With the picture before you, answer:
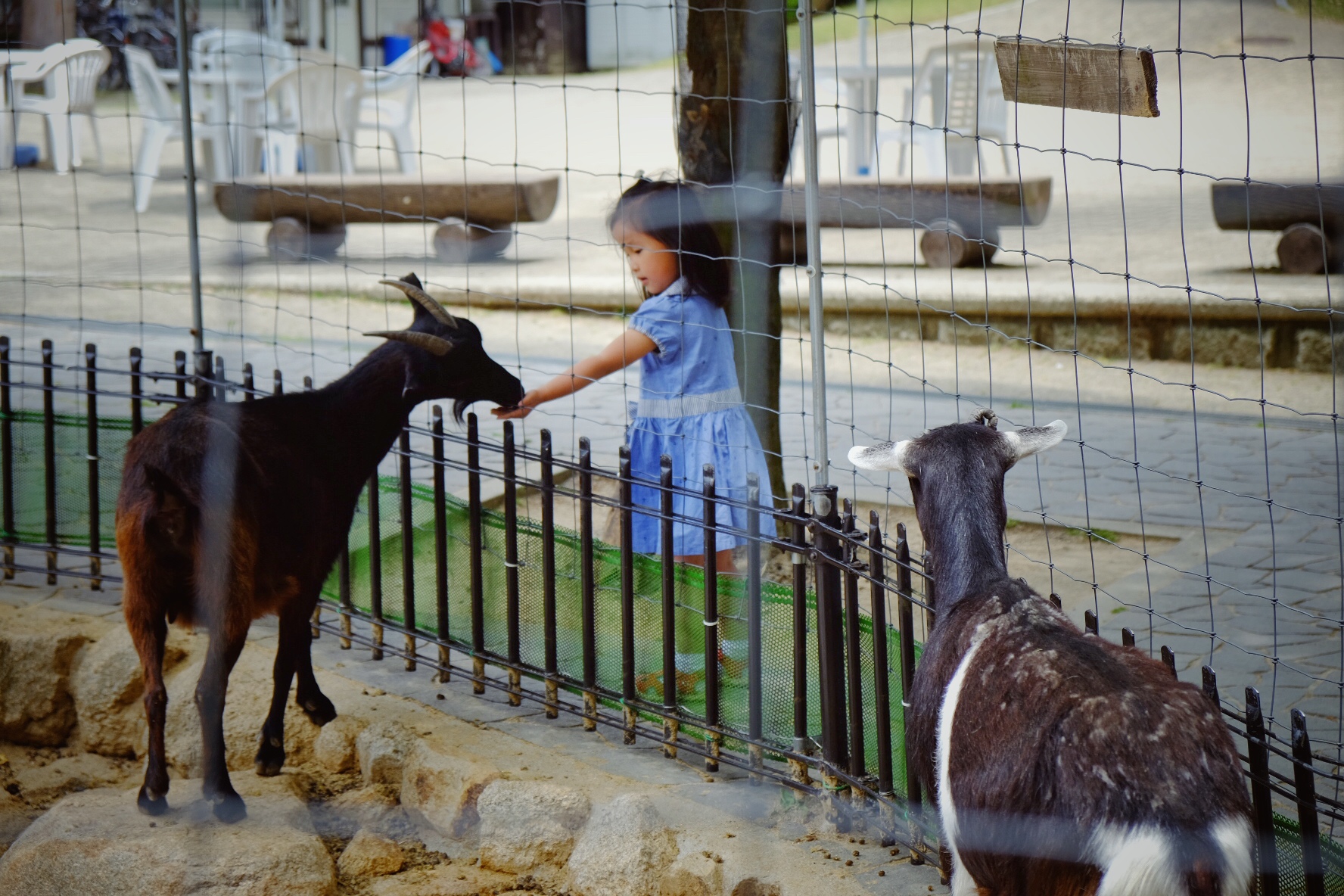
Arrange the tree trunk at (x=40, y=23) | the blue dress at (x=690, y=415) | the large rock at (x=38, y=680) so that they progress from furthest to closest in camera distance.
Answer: the tree trunk at (x=40, y=23)
the large rock at (x=38, y=680)
the blue dress at (x=690, y=415)

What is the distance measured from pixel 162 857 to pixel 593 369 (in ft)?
6.43

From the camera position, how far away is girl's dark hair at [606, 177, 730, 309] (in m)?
4.35

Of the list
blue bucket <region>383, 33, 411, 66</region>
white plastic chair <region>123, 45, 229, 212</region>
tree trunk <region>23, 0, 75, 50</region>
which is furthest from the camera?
blue bucket <region>383, 33, 411, 66</region>

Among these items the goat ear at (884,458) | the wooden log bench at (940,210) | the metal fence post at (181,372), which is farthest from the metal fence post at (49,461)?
the wooden log bench at (940,210)

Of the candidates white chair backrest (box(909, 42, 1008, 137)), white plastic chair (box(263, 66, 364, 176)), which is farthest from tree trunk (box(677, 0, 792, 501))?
white chair backrest (box(909, 42, 1008, 137))

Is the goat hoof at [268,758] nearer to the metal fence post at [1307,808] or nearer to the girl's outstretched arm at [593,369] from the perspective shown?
the girl's outstretched arm at [593,369]

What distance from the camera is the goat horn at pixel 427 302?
400cm

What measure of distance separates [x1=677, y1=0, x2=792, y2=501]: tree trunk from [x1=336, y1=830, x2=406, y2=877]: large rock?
7.53 feet

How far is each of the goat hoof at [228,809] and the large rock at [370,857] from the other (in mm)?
336

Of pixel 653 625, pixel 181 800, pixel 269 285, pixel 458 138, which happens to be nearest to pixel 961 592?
pixel 653 625

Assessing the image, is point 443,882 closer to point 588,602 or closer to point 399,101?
point 588,602

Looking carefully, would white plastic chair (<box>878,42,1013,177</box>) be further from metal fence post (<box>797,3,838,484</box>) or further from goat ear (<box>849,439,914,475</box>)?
goat ear (<box>849,439,914,475</box>)

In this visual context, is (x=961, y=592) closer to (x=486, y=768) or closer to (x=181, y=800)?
(x=486, y=768)

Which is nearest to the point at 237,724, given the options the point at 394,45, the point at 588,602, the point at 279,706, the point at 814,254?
the point at 279,706
